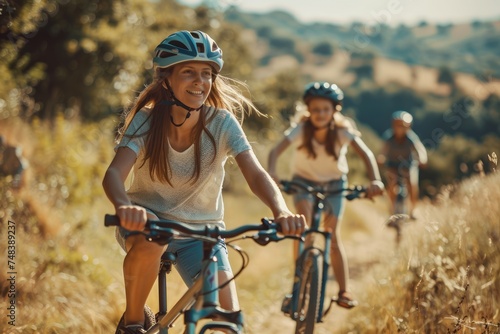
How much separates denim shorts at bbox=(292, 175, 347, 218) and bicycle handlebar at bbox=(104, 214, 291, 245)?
10.4ft

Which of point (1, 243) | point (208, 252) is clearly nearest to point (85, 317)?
point (1, 243)

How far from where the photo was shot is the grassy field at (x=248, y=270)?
15.3 ft

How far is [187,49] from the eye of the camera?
3.57 m

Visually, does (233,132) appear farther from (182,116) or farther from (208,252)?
(208,252)

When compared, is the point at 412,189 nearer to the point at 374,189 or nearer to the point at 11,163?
the point at 374,189

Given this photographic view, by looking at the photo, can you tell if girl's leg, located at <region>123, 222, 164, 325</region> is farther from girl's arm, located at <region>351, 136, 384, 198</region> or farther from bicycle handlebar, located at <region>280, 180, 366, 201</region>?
girl's arm, located at <region>351, 136, 384, 198</region>

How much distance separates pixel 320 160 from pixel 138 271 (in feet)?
10.8

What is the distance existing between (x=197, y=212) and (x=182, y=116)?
1.70ft

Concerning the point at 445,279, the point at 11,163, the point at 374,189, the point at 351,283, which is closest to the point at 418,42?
the point at 351,283

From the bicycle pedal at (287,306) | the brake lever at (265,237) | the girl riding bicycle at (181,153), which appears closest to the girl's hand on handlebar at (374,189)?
the bicycle pedal at (287,306)

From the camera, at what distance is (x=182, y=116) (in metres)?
3.72

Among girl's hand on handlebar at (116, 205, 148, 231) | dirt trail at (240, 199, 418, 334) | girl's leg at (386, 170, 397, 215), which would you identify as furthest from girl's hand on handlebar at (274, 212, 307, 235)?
girl's leg at (386, 170, 397, 215)

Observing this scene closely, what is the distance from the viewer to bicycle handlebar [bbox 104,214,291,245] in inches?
108

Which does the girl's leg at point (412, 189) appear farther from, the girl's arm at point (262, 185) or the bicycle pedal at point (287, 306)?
the girl's arm at point (262, 185)
